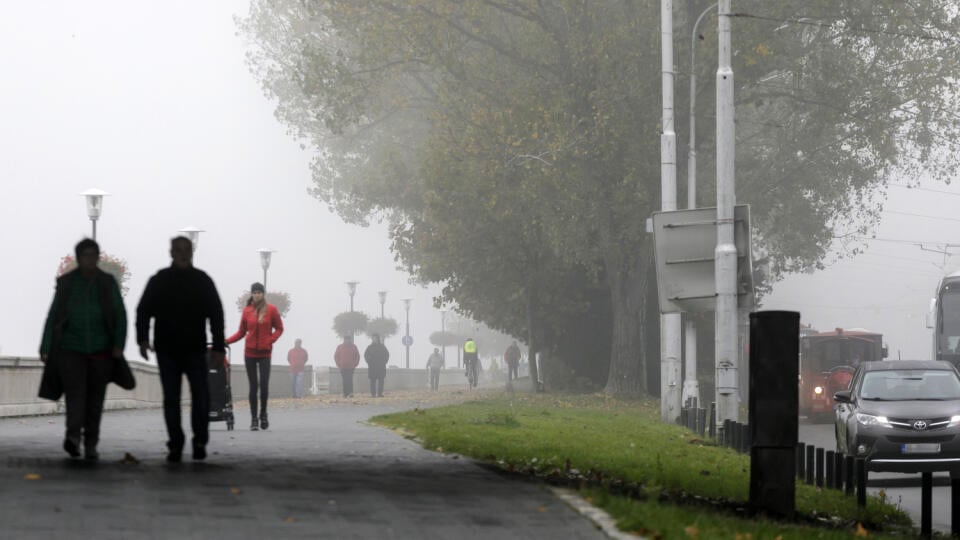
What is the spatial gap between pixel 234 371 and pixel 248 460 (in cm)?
3139

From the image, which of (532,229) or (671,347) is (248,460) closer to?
(671,347)

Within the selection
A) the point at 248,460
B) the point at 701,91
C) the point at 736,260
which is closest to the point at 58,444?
the point at 248,460

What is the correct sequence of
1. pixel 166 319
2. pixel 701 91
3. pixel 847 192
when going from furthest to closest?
pixel 847 192
pixel 701 91
pixel 166 319

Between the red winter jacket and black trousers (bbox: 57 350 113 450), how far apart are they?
7.26 metres

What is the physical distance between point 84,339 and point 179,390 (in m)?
0.83

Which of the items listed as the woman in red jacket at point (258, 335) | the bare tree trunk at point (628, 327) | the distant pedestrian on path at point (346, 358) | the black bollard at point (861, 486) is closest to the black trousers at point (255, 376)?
the woman in red jacket at point (258, 335)

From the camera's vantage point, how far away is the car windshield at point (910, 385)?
22281mm

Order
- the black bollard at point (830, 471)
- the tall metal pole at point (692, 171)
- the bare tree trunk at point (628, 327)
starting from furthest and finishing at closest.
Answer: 1. the bare tree trunk at point (628, 327)
2. the tall metal pole at point (692, 171)
3. the black bollard at point (830, 471)

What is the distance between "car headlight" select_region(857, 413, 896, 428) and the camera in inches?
841

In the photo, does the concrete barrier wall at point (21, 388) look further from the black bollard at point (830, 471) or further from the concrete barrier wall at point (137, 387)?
the black bollard at point (830, 471)

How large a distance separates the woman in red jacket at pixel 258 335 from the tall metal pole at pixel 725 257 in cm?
576

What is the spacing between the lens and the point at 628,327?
138 feet

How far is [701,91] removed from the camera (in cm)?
3950

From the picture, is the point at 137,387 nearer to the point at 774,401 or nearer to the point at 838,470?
the point at 838,470
